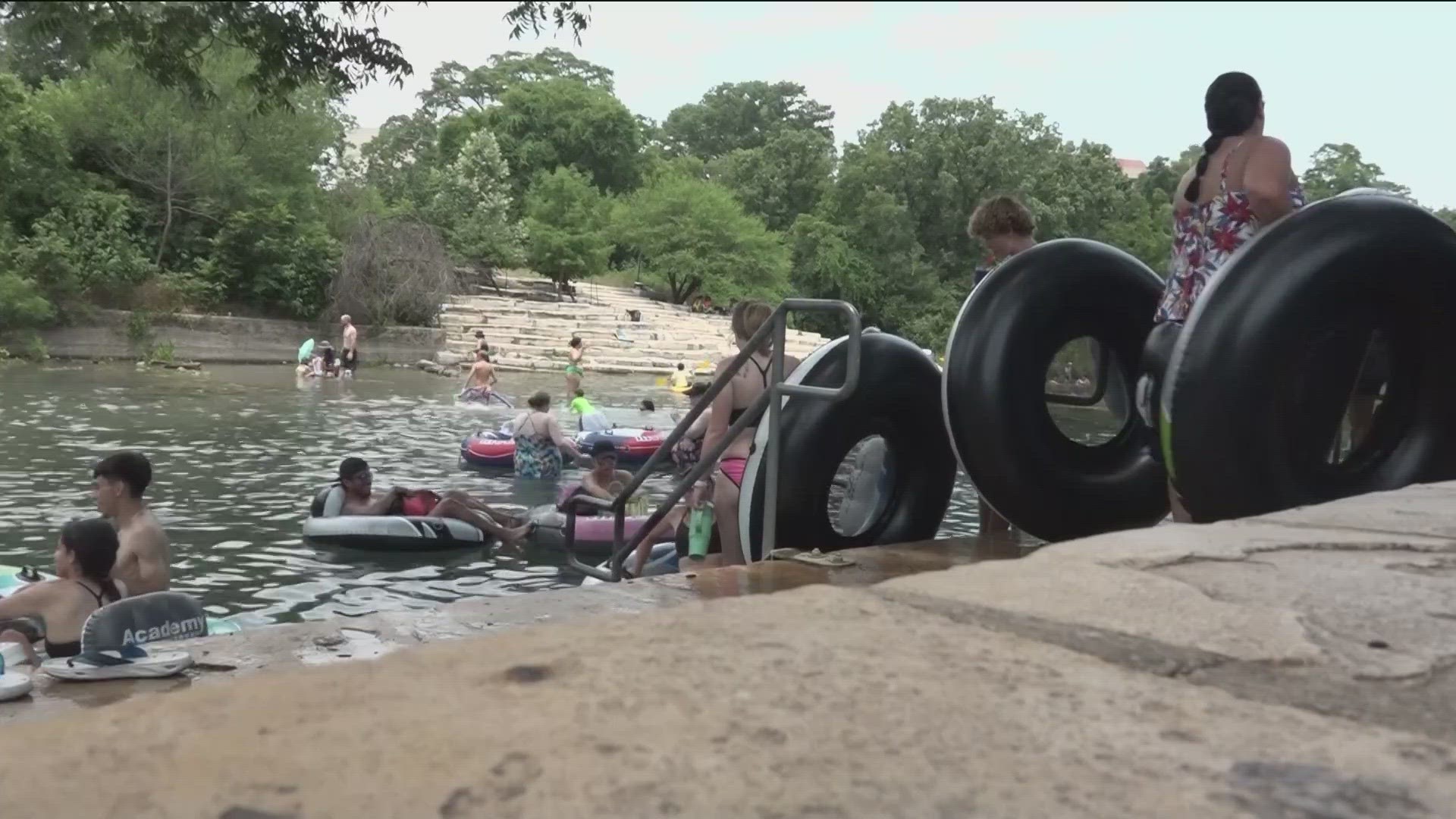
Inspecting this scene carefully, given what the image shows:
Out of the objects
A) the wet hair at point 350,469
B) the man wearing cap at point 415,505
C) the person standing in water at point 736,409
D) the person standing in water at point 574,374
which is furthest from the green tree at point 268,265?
the person standing in water at point 736,409

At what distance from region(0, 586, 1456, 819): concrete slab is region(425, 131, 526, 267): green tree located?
46.4 metres

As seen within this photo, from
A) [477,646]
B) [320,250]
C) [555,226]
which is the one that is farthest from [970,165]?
[477,646]

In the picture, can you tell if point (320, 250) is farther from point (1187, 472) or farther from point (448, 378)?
point (1187, 472)

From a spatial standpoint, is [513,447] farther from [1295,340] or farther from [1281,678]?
A: [1281,678]

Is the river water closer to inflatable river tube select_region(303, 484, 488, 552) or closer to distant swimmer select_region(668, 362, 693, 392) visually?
inflatable river tube select_region(303, 484, 488, 552)

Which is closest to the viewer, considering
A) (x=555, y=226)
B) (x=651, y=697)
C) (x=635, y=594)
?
(x=651, y=697)

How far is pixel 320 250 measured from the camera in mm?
39875

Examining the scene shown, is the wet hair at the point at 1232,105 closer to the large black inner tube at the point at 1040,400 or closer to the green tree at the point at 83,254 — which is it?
the large black inner tube at the point at 1040,400

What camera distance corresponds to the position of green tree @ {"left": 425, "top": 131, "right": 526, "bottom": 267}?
4822 cm

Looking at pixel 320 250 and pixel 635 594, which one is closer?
pixel 635 594

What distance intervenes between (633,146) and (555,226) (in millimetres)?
16634

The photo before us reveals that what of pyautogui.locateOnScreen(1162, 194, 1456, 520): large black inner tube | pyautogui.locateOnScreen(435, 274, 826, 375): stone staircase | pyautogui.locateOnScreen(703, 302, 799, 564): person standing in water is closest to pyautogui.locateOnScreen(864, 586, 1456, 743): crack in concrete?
pyautogui.locateOnScreen(1162, 194, 1456, 520): large black inner tube

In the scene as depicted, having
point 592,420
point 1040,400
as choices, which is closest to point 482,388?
point 592,420

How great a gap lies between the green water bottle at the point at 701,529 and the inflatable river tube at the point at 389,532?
5599mm
